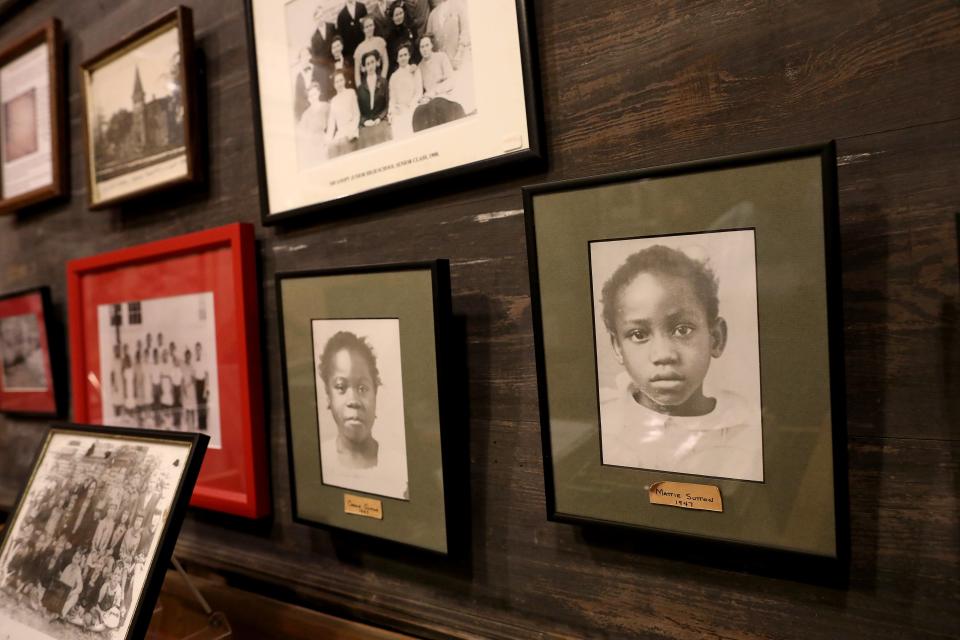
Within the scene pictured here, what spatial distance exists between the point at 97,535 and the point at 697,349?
822mm

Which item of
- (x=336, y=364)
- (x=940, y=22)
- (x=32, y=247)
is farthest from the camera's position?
(x=32, y=247)

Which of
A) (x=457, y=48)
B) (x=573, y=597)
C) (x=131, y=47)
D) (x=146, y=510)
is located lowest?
(x=573, y=597)

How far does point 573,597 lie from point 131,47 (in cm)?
129

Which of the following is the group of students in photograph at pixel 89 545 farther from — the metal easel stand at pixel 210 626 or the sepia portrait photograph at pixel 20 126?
the sepia portrait photograph at pixel 20 126

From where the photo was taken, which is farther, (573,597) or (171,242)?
(171,242)

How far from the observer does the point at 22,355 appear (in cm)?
155

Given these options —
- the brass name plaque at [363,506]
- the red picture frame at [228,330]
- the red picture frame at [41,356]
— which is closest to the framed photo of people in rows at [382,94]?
the red picture frame at [228,330]

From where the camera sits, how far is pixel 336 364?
938 millimetres

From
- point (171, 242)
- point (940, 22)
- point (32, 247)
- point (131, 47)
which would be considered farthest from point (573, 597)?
point (32, 247)

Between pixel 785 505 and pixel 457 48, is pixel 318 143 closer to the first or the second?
pixel 457 48

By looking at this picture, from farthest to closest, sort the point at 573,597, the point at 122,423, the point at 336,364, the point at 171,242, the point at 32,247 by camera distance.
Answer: the point at 32,247, the point at 122,423, the point at 171,242, the point at 336,364, the point at 573,597

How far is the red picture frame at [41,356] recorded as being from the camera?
57.7 inches

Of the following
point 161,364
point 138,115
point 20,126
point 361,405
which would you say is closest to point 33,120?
point 20,126

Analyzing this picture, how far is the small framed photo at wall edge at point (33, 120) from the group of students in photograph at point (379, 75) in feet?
2.63
